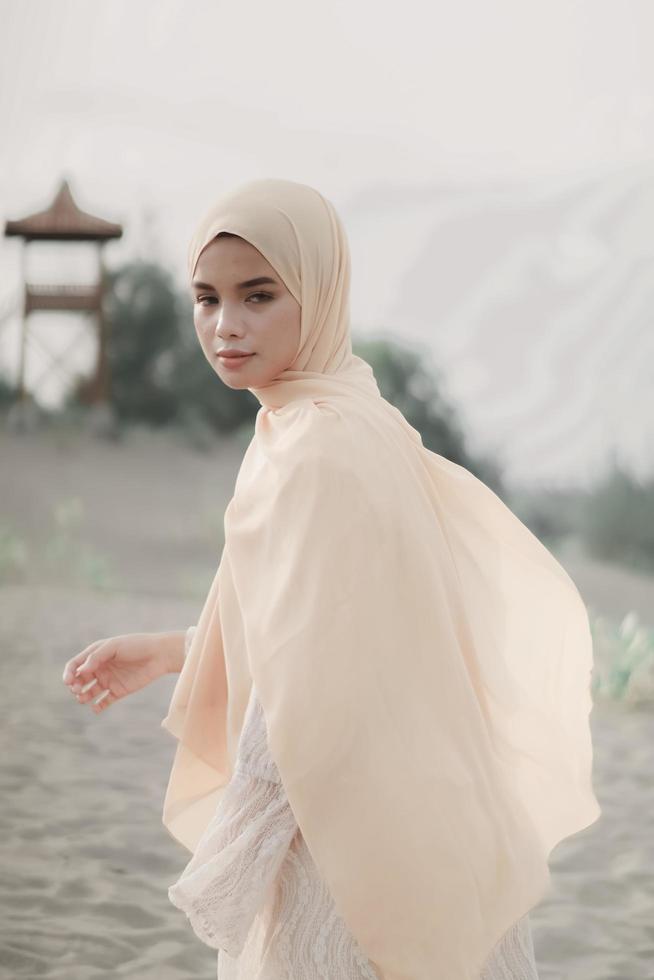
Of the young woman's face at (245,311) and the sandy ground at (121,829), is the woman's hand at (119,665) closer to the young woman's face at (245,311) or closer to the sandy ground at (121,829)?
the young woman's face at (245,311)

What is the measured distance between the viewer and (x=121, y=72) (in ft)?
26.7

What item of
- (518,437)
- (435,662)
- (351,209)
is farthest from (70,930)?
(351,209)

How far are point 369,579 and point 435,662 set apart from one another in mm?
101

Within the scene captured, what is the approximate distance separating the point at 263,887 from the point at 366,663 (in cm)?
23

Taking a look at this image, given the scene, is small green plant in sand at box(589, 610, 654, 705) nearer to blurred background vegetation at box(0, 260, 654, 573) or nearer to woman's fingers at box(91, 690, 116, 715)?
blurred background vegetation at box(0, 260, 654, 573)

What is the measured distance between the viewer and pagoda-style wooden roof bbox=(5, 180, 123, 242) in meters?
6.75

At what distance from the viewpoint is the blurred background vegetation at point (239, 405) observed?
296 inches

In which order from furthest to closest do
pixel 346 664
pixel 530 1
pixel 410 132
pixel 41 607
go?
pixel 410 132
pixel 530 1
pixel 41 607
pixel 346 664

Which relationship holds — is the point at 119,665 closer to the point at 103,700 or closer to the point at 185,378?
the point at 103,700

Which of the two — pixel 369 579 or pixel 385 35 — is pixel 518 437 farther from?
pixel 369 579

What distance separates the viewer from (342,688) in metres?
1.07

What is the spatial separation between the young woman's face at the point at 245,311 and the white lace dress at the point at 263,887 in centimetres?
32

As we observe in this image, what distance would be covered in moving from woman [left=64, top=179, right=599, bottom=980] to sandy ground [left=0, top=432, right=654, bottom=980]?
1.15 meters

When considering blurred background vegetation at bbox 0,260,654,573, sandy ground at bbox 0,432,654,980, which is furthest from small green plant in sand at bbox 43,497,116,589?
blurred background vegetation at bbox 0,260,654,573
